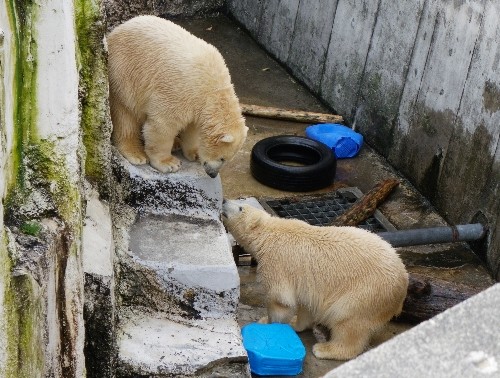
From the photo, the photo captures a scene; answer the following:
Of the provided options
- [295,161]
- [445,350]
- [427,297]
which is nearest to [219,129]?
[427,297]

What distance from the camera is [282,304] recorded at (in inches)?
214

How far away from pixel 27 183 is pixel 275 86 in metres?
6.48

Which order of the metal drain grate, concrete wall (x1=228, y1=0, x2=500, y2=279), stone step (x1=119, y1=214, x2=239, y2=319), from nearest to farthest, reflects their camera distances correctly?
stone step (x1=119, y1=214, x2=239, y2=319) → concrete wall (x1=228, y1=0, x2=500, y2=279) → the metal drain grate

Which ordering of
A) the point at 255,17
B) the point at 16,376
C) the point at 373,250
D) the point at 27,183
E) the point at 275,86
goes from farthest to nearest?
the point at 255,17, the point at 275,86, the point at 373,250, the point at 27,183, the point at 16,376

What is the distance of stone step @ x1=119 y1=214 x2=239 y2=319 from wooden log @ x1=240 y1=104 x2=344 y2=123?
4.26 metres

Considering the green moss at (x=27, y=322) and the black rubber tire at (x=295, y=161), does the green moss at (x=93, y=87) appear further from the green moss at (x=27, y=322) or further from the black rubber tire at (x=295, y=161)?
the black rubber tire at (x=295, y=161)

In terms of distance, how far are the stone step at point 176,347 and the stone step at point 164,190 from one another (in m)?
0.66

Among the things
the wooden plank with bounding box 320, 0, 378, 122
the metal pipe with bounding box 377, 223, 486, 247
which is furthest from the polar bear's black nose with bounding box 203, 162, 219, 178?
the wooden plank with bounding box 320, 0, 378, 122

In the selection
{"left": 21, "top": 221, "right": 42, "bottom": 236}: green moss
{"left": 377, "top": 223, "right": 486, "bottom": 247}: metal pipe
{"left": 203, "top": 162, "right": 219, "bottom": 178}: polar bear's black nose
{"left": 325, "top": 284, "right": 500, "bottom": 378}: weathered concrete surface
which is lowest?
{"left": 377, "top": 223, "right": 486, "bottom": 247}: metal pipe

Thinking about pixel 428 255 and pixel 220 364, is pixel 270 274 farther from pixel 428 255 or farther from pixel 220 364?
pixel 428 255

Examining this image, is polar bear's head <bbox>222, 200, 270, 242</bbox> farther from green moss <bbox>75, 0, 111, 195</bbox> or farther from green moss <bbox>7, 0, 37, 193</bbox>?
green moss <bbox>7, 0, 37, 193</bbox>

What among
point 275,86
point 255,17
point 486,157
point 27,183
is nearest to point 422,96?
point 486,157

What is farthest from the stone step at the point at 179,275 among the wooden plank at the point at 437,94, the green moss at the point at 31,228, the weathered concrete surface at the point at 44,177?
the wooden plank at the point at 437,94

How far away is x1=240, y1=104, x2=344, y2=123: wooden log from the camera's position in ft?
28.8
